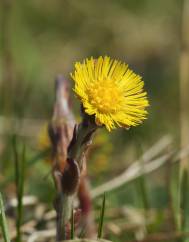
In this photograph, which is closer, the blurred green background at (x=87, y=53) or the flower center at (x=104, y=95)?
the flower center at (x=104, y=95)

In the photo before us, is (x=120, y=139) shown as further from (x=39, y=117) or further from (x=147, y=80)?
(x=147, y=80)

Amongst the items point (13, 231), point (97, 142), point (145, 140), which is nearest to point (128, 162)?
point (145, 140)

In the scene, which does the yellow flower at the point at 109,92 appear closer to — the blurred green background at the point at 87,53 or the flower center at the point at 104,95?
the flower center at the point at 104,95

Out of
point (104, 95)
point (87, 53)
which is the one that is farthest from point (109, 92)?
point (87, 53)

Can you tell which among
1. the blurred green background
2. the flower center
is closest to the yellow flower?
the flower center

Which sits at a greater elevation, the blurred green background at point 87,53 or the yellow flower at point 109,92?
the blurred green background at point 87,53

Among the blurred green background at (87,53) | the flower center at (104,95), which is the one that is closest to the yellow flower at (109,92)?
the flower center at (104,95)

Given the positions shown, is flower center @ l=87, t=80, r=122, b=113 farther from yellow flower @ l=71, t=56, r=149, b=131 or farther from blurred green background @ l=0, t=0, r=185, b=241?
blurred green background @ l=0, t=0, r=185, b=241
